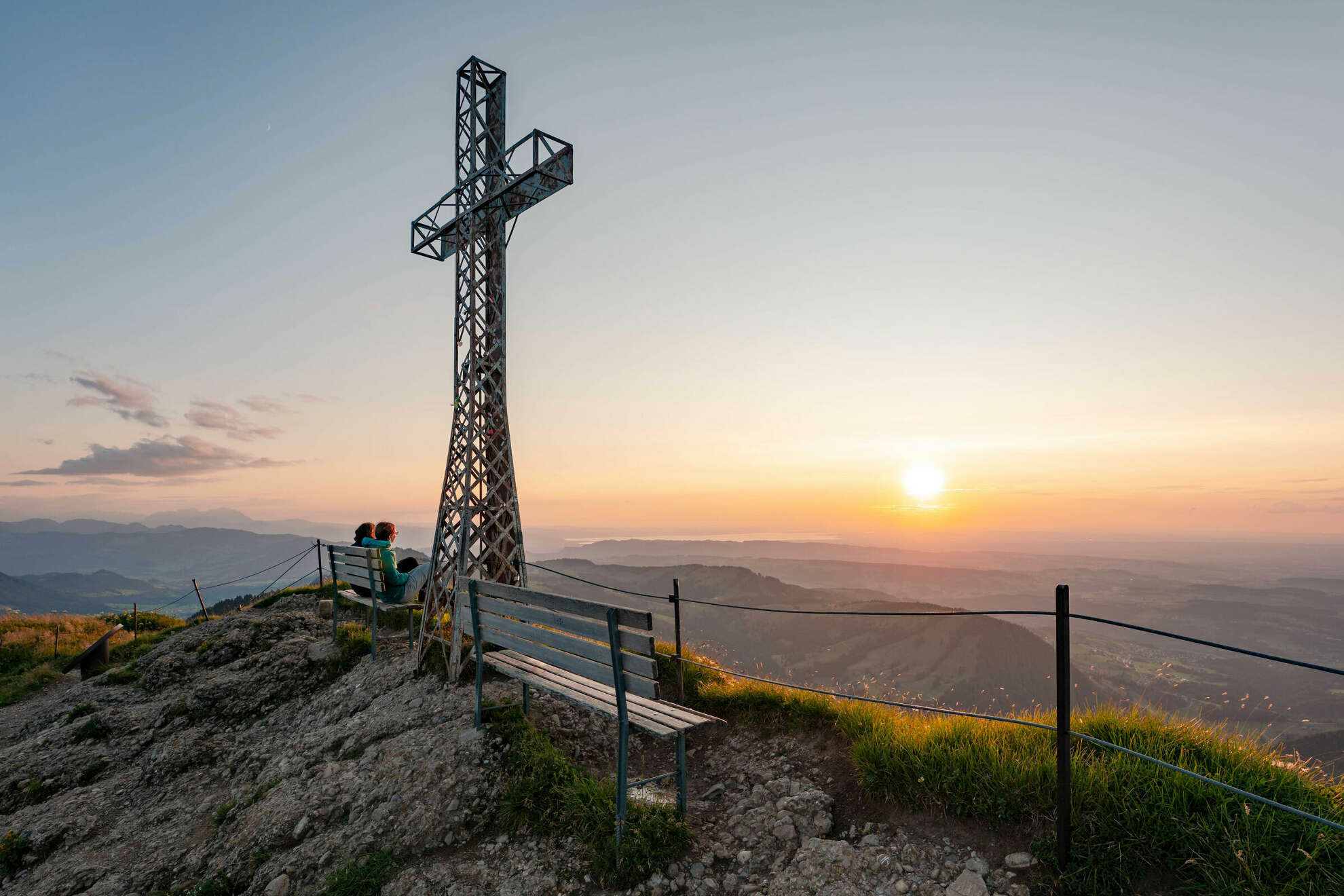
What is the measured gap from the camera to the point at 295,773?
260 inches

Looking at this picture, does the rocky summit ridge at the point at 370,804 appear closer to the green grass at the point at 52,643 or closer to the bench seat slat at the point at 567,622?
the bench seat slat at the point at 567,622

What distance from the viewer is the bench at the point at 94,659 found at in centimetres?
1184

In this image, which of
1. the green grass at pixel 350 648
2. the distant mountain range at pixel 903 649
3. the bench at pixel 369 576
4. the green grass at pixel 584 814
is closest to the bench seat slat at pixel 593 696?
the green grass at pixel 584 814

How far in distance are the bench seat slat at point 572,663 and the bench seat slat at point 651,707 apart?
242 mm

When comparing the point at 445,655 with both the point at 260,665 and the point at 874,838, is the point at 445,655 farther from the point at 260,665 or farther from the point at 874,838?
the point at 874,838

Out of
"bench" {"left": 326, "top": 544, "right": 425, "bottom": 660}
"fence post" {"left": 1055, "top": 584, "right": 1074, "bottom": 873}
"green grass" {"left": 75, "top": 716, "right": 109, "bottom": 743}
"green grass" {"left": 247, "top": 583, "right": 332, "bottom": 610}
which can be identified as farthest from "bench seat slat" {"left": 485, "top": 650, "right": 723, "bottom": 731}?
"green grass" {"left": 247, "top": 583, "right": 332, "bottom": 610}

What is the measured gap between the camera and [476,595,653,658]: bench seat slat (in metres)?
4.64

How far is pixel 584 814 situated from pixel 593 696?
914 millimetres

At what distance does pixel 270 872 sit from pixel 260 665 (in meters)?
5.00

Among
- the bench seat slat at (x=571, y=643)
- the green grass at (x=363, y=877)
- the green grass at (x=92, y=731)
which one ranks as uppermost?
the bench seat slat at (x=571, y=643)

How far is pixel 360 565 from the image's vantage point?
9133 mm

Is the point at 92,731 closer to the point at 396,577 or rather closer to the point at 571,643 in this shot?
the point at 396,577

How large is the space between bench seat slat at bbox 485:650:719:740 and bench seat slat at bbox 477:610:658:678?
41 cm

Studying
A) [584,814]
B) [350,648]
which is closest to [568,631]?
[584,814]
